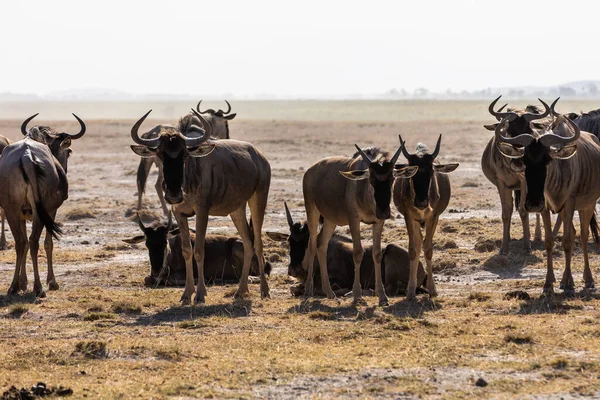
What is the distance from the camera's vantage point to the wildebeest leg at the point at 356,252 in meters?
12.3

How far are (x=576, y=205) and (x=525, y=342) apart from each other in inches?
148

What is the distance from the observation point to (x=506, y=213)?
637 inches

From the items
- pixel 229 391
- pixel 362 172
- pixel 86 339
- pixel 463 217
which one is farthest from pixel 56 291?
pixel 463 217

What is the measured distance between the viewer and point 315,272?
13547 mm

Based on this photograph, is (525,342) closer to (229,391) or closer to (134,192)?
(229,391)

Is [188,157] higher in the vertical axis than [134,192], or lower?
higher

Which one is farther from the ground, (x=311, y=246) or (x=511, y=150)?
(x=511, y=150)

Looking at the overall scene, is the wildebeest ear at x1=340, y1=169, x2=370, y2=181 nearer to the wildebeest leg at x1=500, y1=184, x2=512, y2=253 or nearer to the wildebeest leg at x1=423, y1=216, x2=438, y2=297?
the wildebeest leg at x1=423, y1=216, x2=438, y2=297

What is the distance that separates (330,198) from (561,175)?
2691 mm

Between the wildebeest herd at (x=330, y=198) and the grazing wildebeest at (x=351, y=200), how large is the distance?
0.01 m

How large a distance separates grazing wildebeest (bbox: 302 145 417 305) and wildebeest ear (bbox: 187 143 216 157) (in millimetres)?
1419

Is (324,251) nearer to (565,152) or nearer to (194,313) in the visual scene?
(194,313)

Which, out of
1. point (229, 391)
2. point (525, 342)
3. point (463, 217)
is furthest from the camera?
point (463, 217)

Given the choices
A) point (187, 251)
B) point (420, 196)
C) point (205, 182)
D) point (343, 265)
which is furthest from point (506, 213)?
point (187, 251)
